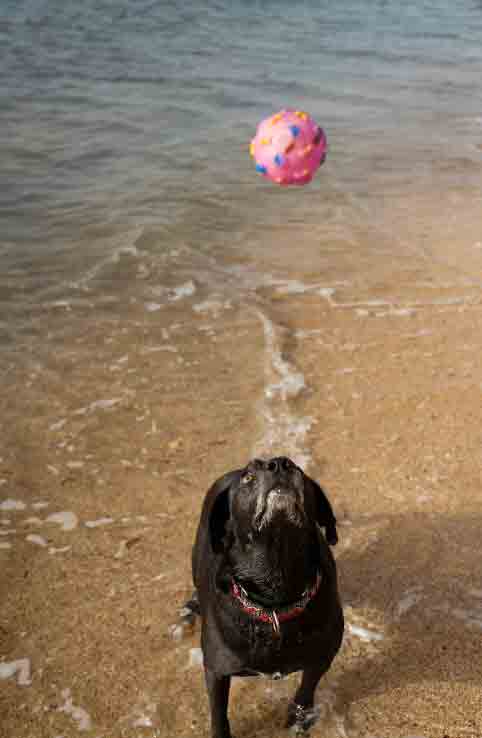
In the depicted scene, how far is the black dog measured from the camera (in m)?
2.80

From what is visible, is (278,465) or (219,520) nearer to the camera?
(278,465)

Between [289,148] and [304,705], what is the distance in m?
4.84

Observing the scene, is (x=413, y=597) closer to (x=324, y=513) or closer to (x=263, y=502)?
(x=324, y=513)

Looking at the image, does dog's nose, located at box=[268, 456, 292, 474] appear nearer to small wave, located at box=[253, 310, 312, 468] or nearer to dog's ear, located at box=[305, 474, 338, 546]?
dog's ear, located at box=[305, 474, 338, 546]

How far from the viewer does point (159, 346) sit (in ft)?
23.1

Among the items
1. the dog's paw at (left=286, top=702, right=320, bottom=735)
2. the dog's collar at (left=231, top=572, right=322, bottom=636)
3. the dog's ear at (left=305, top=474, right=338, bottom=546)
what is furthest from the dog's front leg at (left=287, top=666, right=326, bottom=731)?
the dog's ear at (left=305, top=474, right=338, bottom=546)

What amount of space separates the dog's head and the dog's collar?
224 millimetres

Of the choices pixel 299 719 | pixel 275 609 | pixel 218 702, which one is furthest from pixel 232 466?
pixel 275 609

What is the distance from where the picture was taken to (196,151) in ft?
41.4

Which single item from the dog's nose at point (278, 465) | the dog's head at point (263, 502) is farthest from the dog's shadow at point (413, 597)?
the dog's nose at point (278, 465)

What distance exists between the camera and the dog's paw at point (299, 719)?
11.2 ft

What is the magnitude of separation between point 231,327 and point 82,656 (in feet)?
13.1

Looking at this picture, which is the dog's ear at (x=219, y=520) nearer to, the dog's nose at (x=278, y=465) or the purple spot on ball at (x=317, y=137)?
the dog's nose at (x=278, y=465)

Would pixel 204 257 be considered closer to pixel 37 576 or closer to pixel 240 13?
pixel 37 576
